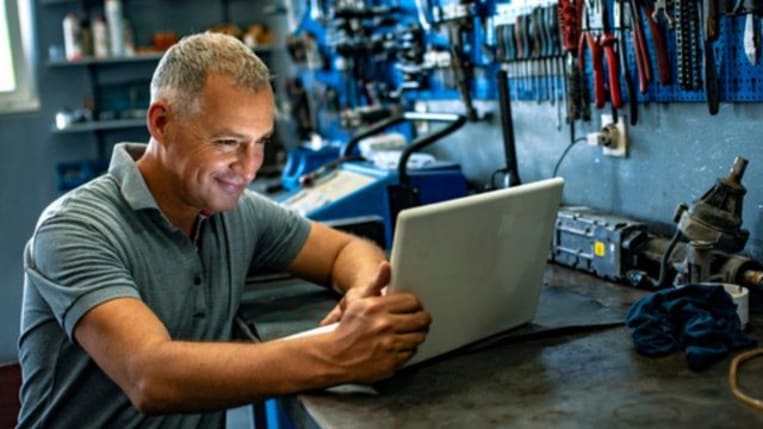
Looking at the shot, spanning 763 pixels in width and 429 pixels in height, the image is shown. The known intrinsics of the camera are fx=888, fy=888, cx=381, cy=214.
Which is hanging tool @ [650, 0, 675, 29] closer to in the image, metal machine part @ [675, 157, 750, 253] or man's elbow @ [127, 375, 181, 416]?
metal machine part @ [675, 157, 750, 253]

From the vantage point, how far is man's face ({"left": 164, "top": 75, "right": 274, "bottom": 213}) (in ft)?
4.60

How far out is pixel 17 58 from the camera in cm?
452

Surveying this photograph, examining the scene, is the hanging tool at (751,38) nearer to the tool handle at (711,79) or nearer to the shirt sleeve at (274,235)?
the tool handle at (711,79)

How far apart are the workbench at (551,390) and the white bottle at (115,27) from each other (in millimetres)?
3481

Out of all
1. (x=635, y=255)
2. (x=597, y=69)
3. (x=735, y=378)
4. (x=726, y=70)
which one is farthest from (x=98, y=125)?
(x=735, y=378)

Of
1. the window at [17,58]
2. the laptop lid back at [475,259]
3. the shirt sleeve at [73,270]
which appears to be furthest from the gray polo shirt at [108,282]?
the window at [17,58]

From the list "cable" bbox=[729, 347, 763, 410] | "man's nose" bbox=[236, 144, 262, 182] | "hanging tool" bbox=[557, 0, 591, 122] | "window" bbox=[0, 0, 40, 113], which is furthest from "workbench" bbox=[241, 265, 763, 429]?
"window" bbox=[0, 0, 40, 113]

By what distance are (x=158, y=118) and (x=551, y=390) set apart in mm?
765

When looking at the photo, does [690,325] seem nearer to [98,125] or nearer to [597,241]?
[597,241]

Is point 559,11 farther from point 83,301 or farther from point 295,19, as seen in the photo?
point 295,19

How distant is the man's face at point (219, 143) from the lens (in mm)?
1402

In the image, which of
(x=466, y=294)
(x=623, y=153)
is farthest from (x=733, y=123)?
(x=466, y=294)

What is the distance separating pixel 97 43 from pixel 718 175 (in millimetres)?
3469

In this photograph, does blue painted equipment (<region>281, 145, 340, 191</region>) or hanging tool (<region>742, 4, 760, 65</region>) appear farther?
blue painted equipment (<region>281, 145, 340, 191</region>)
